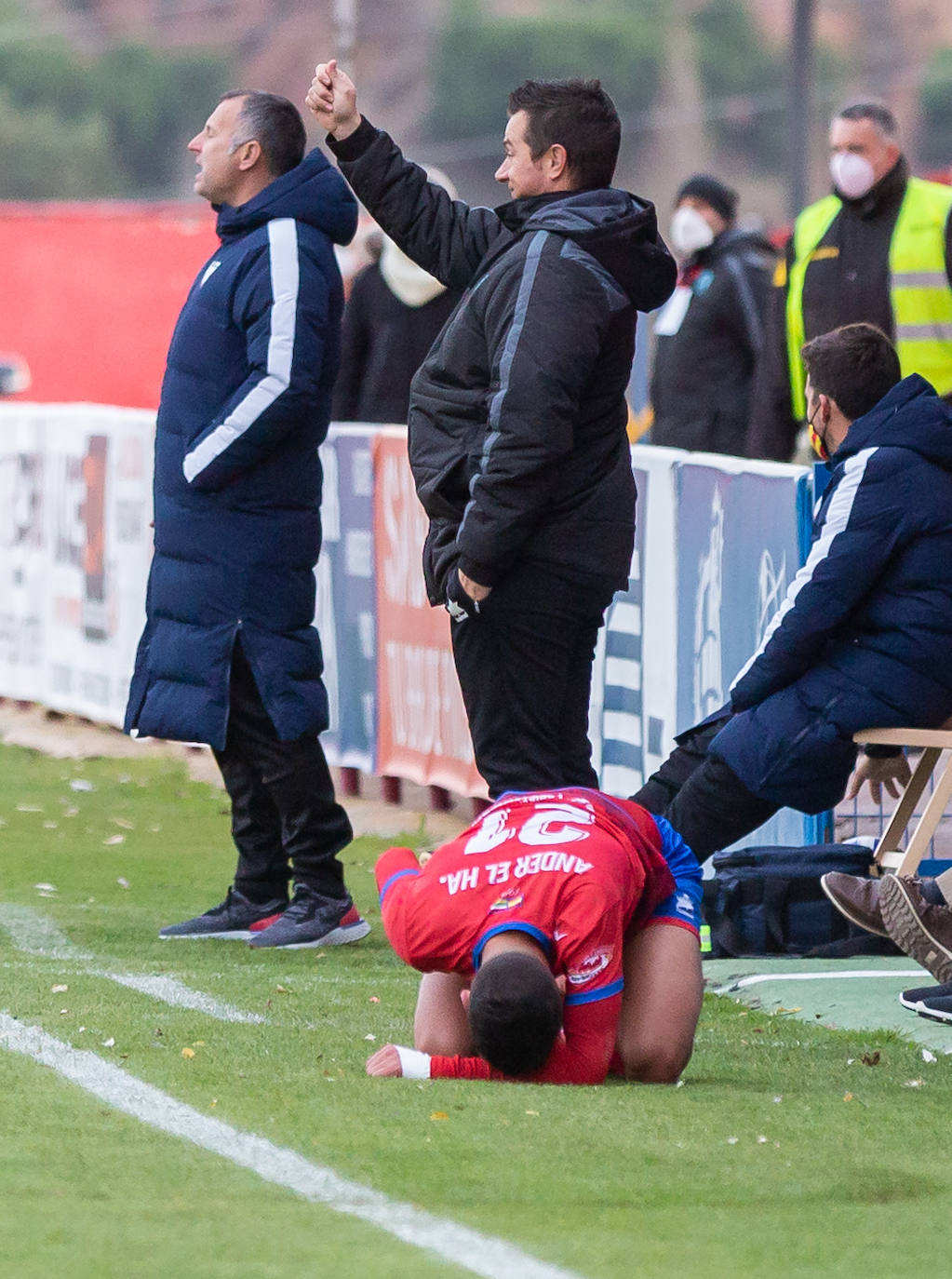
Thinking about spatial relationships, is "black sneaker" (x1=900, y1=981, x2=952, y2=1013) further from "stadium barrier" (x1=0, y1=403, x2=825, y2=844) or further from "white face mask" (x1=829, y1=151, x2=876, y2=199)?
"white face mask" (x1=829, y1=151, x2=876, y2=199)

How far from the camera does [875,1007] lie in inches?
244

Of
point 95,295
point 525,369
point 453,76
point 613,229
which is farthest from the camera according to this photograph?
point 453,76

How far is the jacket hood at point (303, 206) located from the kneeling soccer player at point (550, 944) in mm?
2198

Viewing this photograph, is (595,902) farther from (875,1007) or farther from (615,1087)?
(875,1007)

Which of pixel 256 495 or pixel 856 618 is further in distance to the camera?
pixel 256 495

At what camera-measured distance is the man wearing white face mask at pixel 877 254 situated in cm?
945

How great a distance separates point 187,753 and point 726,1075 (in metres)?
6.19

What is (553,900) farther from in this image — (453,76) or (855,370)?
(453,76)

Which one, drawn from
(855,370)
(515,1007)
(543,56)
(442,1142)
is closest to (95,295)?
(855,370)

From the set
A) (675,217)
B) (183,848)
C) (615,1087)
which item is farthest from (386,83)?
(615,1087)

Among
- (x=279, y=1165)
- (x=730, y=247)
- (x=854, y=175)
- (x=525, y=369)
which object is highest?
(x=854, y=175)

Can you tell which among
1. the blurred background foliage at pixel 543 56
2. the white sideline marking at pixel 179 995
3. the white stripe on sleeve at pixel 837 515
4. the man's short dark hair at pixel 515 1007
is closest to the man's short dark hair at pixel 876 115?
the white stripe on sleeve at pixel 837 515

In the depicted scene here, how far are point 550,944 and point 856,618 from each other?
1.81 meters

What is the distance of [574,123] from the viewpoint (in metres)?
5.88
